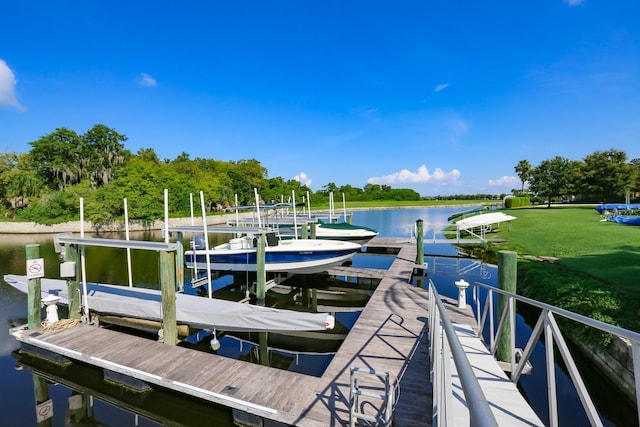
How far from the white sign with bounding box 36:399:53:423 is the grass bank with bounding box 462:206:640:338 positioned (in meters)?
11.7

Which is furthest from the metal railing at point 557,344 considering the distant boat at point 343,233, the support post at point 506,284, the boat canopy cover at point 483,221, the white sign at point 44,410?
the boat canopy cover at point 483,221

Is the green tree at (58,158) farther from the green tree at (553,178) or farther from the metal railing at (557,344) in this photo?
the green tree at (553,178)

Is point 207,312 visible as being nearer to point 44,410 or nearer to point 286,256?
point 44,410

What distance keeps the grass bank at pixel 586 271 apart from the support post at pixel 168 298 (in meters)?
9.50

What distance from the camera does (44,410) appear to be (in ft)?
20.7

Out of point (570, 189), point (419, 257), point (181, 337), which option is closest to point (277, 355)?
point (181, 337)

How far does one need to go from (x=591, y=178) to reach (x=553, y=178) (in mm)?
4669

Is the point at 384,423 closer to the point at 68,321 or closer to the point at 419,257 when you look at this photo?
the point at 68,321

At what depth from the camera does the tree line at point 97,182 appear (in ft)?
130

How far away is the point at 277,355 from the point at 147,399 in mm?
3167

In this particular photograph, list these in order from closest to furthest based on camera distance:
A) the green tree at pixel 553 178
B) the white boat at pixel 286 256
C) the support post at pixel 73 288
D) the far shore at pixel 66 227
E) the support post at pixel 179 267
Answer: the support post at pixel 73 288, the support post at pixel 179 267, the white boat at pixel 286 256, the far shore at pixel 66 227, the green tree at pixel 553 178

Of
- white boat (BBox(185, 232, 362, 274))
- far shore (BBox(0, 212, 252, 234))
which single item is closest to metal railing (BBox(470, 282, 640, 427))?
white boat (BBox(185, 232, 362, 274))

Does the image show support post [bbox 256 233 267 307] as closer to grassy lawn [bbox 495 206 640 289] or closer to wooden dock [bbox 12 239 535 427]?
wooden dock [bbox 12 239 535 427]

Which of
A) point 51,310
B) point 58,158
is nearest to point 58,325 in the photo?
point 51,310
